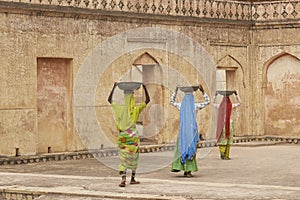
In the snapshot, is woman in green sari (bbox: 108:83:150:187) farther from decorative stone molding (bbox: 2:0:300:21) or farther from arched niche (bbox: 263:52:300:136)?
arched niche (bbox: 263:52:300:136)

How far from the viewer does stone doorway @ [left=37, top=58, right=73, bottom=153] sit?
16.0 meters

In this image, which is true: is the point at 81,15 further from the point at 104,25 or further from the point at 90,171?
the point at 90,171

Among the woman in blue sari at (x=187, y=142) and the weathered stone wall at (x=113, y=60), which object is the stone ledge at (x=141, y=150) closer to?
the weathered stone wall at (x=113, y=60)

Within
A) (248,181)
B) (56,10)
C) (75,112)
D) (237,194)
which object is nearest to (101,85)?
(75,112)

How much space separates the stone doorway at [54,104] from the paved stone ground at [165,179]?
2.77 feet

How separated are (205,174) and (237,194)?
10.6ft

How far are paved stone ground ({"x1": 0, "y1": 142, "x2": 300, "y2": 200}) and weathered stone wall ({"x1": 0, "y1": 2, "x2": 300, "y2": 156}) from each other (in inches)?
40.6

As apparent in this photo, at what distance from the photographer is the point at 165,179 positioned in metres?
12.1

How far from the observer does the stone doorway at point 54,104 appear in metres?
16.0

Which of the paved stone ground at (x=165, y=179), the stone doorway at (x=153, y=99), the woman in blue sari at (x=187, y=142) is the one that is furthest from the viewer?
the stone doorway at (x=153, y=99)

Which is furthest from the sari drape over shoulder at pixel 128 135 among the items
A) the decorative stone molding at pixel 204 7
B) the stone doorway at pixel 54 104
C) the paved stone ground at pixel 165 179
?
the decorative stone molding at pixel 204 7

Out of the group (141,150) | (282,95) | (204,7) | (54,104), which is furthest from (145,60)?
(282,95)

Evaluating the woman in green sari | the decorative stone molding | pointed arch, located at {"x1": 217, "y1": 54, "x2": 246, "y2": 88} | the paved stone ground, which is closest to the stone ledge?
the paved stone ground

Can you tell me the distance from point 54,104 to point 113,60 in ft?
6.21
